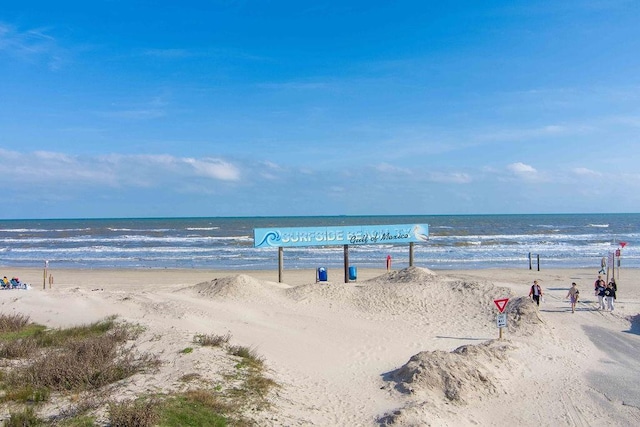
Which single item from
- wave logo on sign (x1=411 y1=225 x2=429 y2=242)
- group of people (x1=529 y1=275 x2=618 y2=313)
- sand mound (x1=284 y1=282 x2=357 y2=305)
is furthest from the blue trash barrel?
group of people (x1=529 y1=275 x2=618 y2=313)

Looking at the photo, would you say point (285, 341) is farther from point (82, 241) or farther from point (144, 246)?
point (82, 241)

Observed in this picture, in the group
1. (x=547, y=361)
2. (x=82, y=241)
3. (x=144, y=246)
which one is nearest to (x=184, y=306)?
(x=547, y=361)

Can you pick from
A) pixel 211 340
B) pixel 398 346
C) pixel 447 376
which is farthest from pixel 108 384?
pixel 398 346

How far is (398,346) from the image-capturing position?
1347cm

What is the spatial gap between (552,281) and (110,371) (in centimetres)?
2405

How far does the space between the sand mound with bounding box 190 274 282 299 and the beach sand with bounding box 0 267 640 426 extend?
0.19ft

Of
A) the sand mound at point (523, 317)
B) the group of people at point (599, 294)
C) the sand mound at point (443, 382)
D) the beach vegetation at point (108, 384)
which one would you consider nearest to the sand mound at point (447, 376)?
the sand mound at point (443, 382)

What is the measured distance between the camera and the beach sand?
9188 millimetres

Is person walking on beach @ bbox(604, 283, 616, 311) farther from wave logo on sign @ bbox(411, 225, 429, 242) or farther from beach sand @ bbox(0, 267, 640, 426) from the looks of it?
wave logo on sign @ bbox(411, 225, 429, 242)

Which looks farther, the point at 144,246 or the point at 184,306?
the point at 144,246

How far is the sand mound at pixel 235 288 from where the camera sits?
60.2ft

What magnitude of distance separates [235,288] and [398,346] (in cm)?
742

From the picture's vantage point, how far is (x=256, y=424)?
732cm

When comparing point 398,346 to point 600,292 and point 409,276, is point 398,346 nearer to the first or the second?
point 409,276
